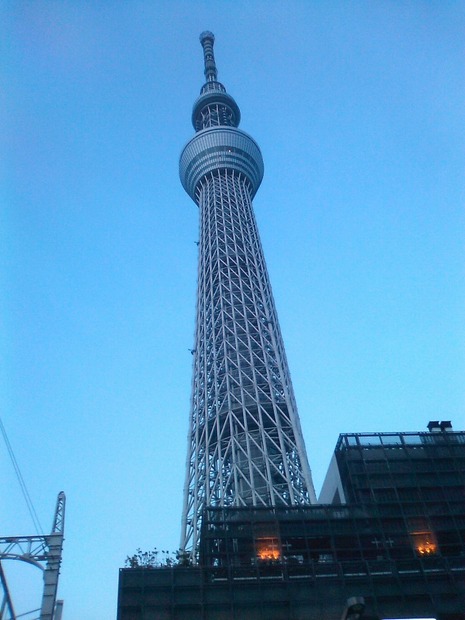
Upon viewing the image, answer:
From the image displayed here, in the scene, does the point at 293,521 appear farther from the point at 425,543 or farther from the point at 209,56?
the point at 209,56

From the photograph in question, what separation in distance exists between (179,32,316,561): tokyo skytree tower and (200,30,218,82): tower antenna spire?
1319 centimetres

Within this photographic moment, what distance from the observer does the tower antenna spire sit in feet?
470

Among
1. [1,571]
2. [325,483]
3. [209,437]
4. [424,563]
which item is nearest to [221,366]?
[209,437]

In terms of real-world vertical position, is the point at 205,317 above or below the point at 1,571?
above

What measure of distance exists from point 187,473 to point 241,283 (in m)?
30.8

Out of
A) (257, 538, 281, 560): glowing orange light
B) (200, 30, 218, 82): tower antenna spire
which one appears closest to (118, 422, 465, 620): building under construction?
(257, 538, 281, 560): glowing orange light

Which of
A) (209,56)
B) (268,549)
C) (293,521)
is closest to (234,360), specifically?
(293,521)

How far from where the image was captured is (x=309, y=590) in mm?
47000

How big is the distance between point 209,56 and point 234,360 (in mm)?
84837

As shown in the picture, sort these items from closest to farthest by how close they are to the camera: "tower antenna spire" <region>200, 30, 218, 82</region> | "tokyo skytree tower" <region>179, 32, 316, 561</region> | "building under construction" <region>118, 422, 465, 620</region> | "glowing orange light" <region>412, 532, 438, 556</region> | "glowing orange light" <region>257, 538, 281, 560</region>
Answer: "building under construction" <region>118, 422, 465, 620</region> → "glowing orange light" <region>257, 538, 281, 560</region> → "glowing orange light" <region>412, 532, 438, 556</region> → "tokyo skytree tower" <region>179, 32, 316, 561</region> → "tower antenna spire" <region>200, 30, 218, 82</region>

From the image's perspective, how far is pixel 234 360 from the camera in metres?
90.6

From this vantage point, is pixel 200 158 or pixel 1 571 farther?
pixel 200 158

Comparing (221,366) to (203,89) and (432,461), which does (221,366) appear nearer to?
(432,461)

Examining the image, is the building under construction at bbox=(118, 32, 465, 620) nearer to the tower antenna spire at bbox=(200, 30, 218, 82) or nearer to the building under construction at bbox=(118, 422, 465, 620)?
the building under construction at bbox=(118, 422, 465, 620)
